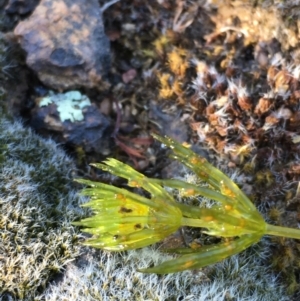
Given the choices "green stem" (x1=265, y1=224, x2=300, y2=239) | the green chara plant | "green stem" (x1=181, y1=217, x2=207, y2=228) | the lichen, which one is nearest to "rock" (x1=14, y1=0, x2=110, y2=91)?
the lichen

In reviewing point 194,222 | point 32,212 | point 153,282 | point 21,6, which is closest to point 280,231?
point 194,222

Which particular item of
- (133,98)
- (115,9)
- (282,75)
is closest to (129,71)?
(133,98)

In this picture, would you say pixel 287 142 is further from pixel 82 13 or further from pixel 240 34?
pixel 82 13

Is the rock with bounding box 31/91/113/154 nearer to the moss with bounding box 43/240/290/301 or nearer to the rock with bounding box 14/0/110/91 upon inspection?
the rock with bounding box 14/0/110/91

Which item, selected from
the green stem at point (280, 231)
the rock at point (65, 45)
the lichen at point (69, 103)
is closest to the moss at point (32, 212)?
the lichen at point (69, 103)

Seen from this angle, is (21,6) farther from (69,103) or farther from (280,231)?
(280,231)
